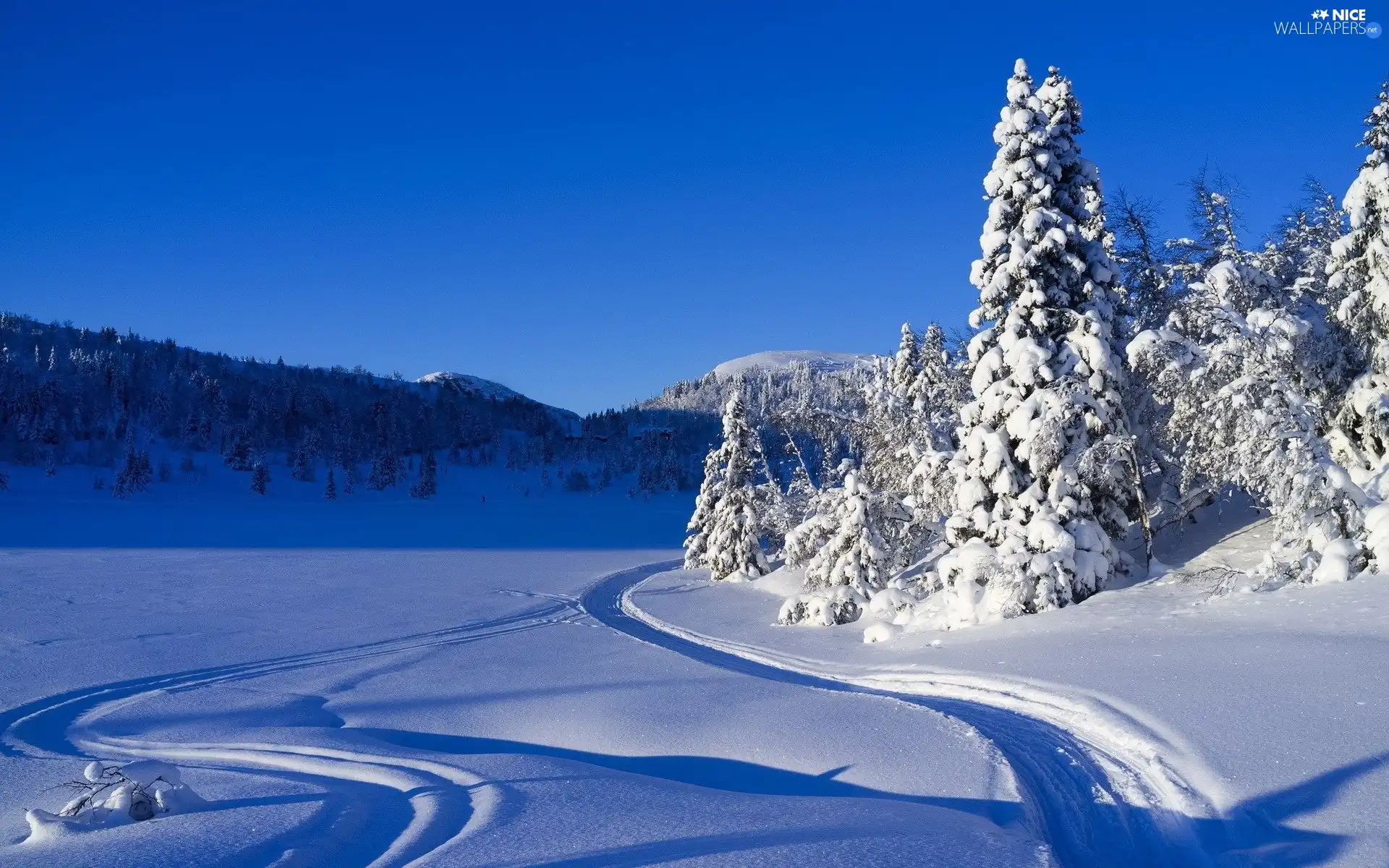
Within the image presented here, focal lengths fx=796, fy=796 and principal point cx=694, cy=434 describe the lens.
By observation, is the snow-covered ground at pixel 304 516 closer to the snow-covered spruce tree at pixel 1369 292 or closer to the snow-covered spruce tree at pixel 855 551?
the snow-covered spruce tree at pixel 855 551

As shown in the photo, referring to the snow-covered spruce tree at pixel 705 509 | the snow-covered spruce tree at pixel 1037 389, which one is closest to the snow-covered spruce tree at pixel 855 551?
the snow-covered spruce tree at pixel 1037 389

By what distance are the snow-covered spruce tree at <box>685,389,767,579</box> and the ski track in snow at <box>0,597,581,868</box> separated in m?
19.8

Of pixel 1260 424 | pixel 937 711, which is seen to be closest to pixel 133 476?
pixel 937 711

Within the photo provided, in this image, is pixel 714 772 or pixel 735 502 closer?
pixel 714 772

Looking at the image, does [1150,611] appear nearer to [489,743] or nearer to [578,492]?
[489,743]

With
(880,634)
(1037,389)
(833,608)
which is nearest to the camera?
(1037,389)

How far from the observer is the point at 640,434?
192125 mm

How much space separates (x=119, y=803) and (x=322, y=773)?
97.9 inches

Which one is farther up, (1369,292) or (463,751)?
(1369,292)

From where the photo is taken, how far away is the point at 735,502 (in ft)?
114

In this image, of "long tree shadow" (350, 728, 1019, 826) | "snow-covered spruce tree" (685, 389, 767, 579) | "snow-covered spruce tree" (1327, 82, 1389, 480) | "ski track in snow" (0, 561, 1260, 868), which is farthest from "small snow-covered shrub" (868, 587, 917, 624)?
"snow-covered spruce tree" (685, 389, 767, 579)

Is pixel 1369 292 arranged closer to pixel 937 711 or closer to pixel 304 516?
pixel 937 711

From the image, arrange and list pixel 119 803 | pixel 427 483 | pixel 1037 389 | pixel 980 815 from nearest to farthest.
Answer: pixel 119 803
pixel 980 815
pixel 1037 389
pixel 427 483

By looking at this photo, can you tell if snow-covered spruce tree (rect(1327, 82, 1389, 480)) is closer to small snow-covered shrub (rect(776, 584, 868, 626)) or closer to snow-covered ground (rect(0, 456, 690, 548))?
small snow-covered shrub (rect(776, 584, 868, 626))
